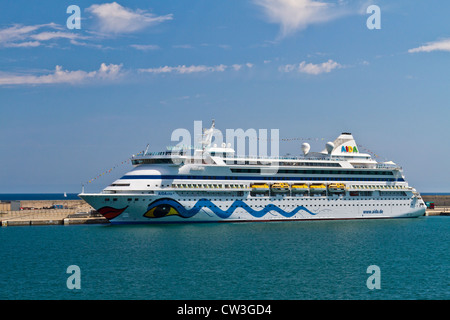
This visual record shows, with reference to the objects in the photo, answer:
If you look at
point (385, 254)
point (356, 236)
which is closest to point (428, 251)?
point (385, 254)

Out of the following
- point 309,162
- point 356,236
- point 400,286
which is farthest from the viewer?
point 309,162

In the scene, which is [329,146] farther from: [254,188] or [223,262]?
[223,262]

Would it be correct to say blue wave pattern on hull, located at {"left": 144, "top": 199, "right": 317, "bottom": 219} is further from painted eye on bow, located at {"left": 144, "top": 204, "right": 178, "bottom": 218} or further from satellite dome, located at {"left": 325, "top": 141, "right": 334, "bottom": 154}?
satellite dome, located at {"left": 325, "top": 141, "right": 334, "bottom": 154}

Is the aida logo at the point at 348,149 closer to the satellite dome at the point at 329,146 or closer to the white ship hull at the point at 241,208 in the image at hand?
the satellite dome at the point at 329,146

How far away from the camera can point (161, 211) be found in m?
48.7

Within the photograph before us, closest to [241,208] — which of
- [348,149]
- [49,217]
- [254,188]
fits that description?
[254,188]

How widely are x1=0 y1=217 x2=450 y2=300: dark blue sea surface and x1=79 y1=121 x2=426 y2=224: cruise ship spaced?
215 cm

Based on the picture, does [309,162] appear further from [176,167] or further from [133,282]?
[133,282]

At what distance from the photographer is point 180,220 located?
1948 inches

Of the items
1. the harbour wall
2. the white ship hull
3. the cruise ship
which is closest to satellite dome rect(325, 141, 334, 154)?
the cruise ship

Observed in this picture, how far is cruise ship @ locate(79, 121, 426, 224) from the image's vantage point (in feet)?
160

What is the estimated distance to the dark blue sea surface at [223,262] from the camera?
24719mm

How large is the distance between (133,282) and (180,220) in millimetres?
23257

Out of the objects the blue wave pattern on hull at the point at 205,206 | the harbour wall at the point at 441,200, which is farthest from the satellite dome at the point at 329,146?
the harbour wall at the point at 441,200
